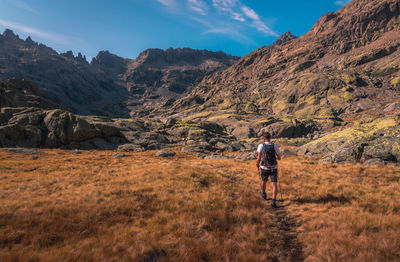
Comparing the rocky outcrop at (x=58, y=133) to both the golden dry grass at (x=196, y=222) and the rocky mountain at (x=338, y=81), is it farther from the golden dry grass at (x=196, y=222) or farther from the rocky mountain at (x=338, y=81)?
the rocky mountain at (x=338, y=81)

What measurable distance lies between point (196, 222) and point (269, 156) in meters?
4.84

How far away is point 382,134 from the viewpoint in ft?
53.9

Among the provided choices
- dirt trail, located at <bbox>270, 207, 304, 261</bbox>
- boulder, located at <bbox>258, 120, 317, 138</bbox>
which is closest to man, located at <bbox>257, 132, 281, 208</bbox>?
dirt trail, located at <bbox>270, 207, 304, 261</bbox>

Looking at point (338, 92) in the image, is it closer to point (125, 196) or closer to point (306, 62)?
→ point (306, 62)

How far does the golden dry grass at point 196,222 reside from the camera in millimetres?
4617

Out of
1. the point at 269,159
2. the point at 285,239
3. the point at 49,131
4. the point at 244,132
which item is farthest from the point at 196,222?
the point at 244,132

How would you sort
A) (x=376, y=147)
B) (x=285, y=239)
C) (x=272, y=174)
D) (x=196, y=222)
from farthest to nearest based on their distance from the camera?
1. (x=376, y=147)
2. (x=272, y=174)
3. (x=196, y=222)
4. (x=285, y=239)

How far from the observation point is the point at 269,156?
8719 millimetres

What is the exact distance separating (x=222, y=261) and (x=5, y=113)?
5702 cm

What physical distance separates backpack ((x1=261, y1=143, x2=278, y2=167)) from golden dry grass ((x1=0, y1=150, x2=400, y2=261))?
203 centimetres

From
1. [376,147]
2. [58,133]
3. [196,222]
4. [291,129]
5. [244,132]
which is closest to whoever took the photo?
[196,222]

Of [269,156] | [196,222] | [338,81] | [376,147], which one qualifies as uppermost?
[338,81]

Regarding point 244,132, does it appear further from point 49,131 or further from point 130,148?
point 49,131

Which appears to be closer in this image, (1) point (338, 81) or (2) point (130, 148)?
(2) point (130, 148)
